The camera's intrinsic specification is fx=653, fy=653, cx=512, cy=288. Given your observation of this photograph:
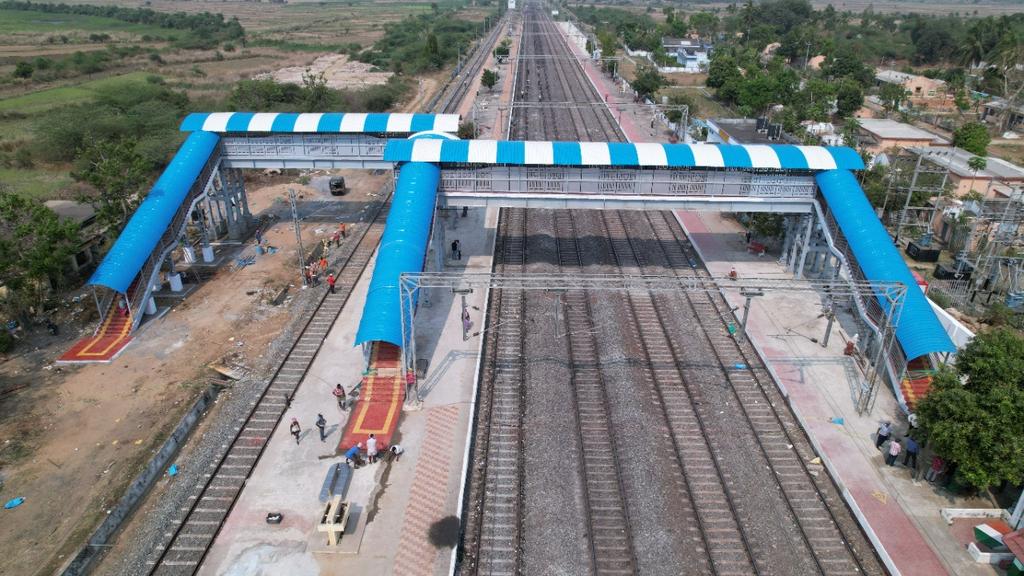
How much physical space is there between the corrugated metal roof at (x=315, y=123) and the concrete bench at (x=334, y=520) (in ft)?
83.8

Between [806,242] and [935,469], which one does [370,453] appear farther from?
[806,242]

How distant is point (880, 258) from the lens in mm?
28688

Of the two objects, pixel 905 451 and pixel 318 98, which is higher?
pixel 318 98

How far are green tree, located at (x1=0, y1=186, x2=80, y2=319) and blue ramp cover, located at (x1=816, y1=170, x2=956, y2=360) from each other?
3710cm

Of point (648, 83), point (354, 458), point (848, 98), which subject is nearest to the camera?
point (354, 458)

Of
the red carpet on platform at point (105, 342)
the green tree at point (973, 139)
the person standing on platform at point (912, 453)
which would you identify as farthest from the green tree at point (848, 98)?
the red carpet on platform at point (105, 342)

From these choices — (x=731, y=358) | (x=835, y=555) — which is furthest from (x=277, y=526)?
(x=731, y=358)

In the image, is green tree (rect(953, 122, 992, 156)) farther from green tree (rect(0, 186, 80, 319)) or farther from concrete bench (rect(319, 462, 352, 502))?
green tree (rect(0, 186, 80, 319))

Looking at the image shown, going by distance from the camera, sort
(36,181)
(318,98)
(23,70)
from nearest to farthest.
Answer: (36,181) < (318,98) < (23,70)

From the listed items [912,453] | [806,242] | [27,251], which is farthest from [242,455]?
[806,242]

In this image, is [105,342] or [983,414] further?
[105,342]

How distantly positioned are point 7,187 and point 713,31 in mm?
150161

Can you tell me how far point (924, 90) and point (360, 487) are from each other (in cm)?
9786

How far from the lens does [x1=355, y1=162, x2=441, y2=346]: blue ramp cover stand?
25344 millimetres
